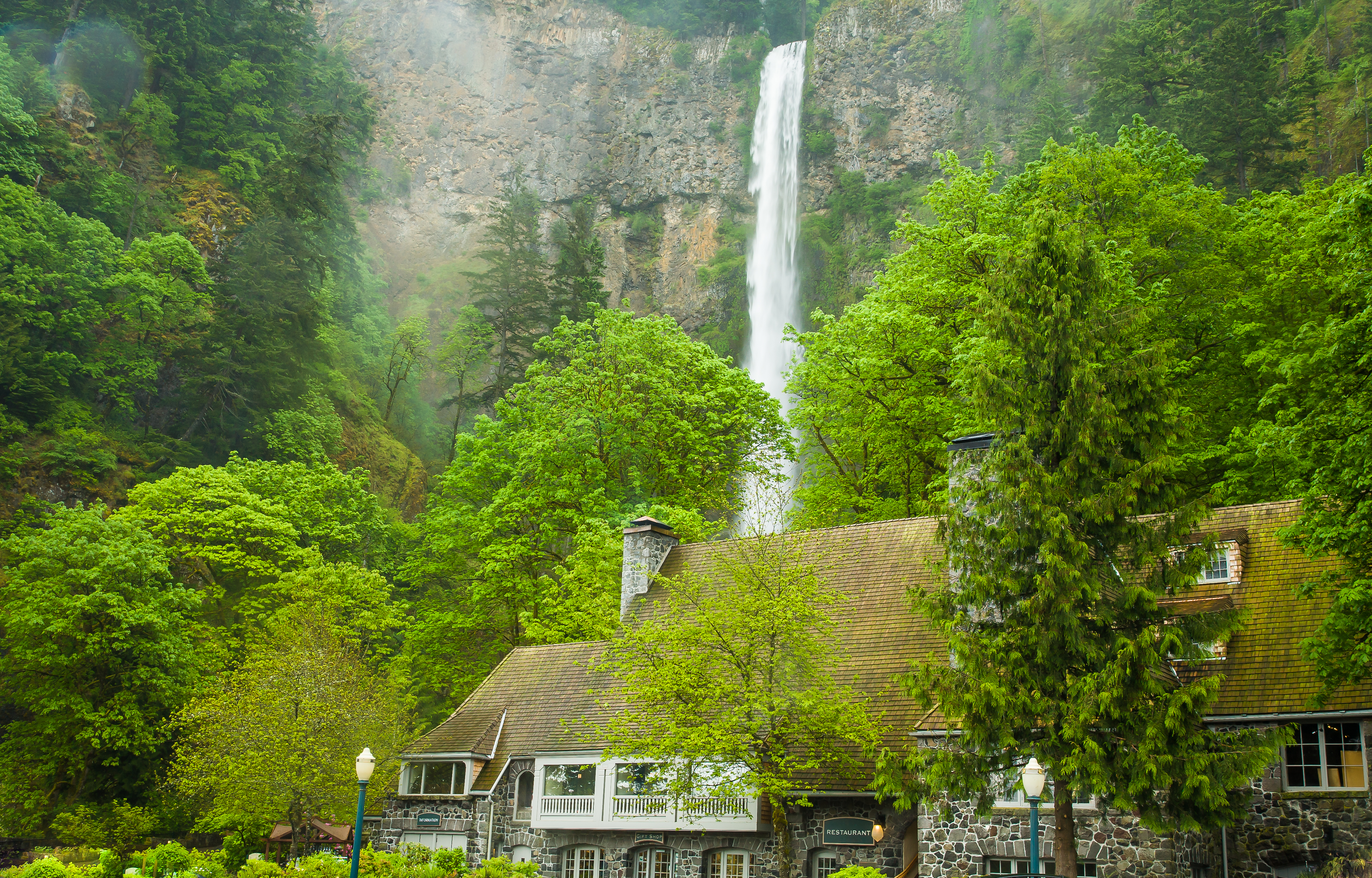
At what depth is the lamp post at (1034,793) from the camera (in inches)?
599

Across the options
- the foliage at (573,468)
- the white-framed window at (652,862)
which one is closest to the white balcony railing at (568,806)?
the white-framed window at (652,862)

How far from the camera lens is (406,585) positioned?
48.8 metres

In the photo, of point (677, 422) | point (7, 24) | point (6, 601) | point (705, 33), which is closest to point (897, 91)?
point (705, 33)

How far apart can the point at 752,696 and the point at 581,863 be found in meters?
8.36

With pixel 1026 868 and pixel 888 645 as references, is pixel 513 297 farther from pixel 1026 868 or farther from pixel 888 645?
pixel 1026 868

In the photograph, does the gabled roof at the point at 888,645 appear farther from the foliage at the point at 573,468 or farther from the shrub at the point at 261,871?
the shrub at the point at 261,871

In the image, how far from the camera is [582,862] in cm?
2486

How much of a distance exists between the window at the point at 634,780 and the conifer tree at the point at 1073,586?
7.23 m

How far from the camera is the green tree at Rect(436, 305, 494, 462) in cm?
5756

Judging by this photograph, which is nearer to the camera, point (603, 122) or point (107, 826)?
point (107, 826)

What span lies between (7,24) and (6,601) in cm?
3762

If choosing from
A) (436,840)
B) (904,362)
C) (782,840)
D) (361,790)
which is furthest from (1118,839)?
(436,840)

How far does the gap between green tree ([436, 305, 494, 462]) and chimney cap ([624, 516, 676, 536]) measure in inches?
1099

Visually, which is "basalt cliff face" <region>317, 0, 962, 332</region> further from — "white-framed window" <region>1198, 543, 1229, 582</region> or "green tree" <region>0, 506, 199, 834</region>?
"white-framed window" <region>1198, 543, 1229, 582</region>
